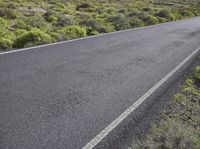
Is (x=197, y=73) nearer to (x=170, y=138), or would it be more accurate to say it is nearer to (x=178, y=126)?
(x=178, y=126)

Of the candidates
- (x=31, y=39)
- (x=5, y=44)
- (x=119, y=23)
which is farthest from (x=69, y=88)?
(x=119, y=23)

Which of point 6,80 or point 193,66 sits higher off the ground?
point 6,80

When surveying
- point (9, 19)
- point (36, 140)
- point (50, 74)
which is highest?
point (36, 140)

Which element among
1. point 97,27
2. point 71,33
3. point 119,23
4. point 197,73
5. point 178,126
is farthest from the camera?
point 119,23

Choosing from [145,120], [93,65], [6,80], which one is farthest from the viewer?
[93,65]

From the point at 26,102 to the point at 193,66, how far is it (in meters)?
5.96

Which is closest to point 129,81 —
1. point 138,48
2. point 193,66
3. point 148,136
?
point 148,136

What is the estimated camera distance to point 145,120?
15.5 ft

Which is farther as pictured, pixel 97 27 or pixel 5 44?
pixel 97 27

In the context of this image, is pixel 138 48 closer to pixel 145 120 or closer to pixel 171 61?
pixel 171 61

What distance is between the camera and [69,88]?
5.85 m

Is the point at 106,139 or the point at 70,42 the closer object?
the point at 106,139

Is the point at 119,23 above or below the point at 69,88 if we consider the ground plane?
below

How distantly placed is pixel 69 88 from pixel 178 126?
2424mm
